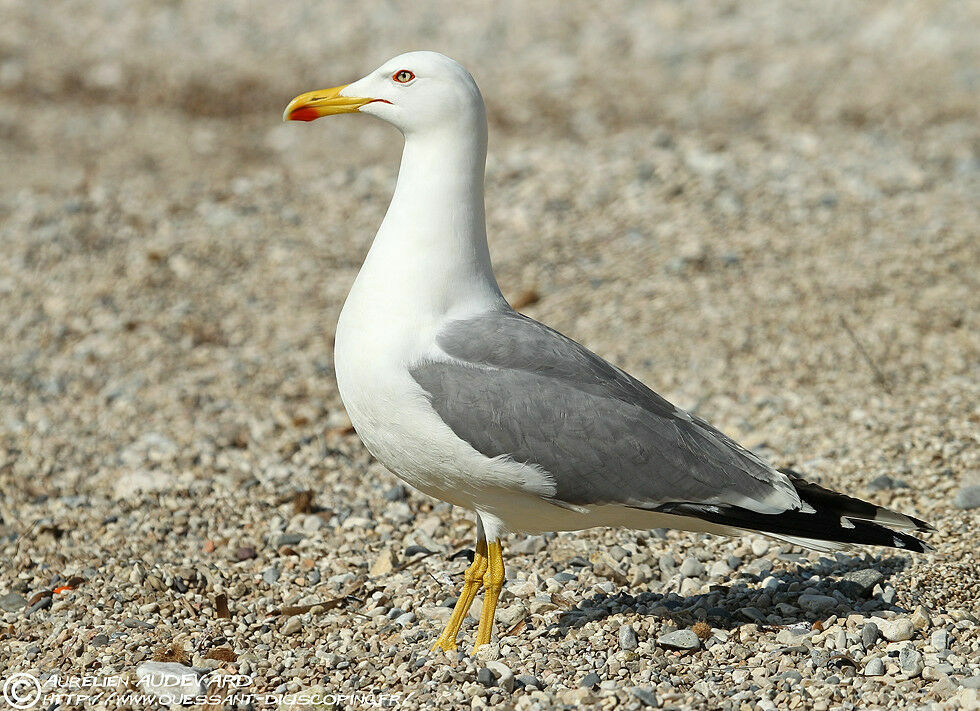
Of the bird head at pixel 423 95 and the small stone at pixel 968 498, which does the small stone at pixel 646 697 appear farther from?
the small stone at pixel 968 498

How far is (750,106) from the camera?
14062 mm

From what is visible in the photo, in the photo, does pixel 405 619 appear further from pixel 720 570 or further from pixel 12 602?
pixel 12 602

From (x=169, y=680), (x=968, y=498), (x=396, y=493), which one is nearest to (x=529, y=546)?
(x=396, y=493)

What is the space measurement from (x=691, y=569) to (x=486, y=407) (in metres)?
1.56

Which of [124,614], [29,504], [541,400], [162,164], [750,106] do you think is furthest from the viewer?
[750,106]

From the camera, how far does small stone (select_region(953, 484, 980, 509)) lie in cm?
552

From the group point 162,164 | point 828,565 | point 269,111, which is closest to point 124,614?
point 828,565

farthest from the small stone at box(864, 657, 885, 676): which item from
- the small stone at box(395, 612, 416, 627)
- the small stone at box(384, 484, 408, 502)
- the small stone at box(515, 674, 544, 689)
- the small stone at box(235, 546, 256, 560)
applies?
the small stone at box(235, 546, 256, 560)

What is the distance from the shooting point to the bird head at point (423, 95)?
4391 millimetres

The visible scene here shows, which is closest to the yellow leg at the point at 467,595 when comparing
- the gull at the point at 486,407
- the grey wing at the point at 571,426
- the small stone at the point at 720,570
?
the gull at the point at 486,407

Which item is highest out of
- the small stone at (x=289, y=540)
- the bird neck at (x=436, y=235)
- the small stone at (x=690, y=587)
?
the bird neck at (x=436, y=235)

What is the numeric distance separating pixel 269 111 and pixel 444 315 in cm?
1068

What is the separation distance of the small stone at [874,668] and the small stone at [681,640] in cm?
61

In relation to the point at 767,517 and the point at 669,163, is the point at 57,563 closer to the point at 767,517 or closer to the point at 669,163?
the point at 767,517
